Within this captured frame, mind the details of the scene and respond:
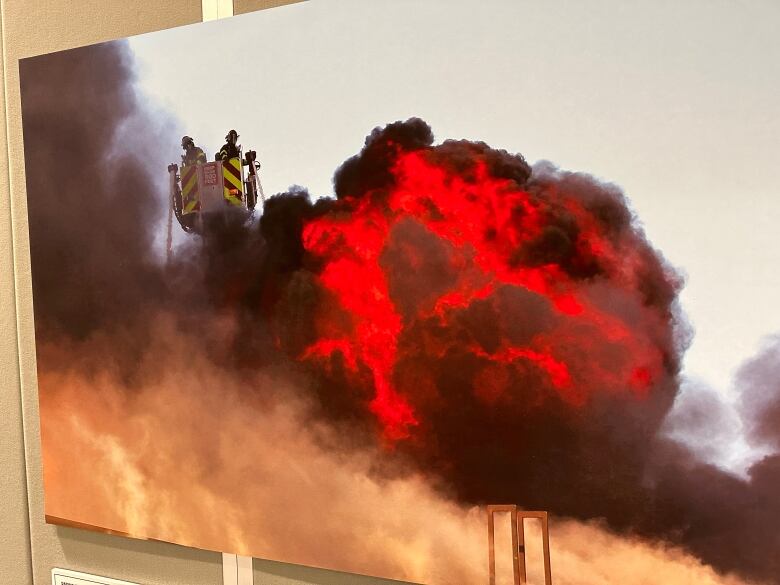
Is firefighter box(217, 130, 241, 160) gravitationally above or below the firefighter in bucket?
above

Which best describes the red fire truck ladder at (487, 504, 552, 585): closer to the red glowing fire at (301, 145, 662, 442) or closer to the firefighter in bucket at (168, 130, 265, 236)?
the red glowing fire at (301, 145, 662, 442)

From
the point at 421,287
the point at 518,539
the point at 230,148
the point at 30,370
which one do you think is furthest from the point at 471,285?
the point at 30,370

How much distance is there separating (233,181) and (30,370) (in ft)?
2.59

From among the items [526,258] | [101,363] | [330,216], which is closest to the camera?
[526,258]

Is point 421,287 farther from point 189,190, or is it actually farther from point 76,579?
point 76,579

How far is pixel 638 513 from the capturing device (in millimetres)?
1334

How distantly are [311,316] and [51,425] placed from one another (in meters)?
0.77

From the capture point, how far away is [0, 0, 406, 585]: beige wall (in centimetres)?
178

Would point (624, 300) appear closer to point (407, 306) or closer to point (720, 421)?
point (720, 421)

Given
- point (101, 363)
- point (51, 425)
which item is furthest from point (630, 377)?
point (51, 425)

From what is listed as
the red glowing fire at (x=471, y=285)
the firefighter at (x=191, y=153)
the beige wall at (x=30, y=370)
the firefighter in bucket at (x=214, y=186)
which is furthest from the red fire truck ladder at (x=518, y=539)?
the firefighter at (x=191, y=153)

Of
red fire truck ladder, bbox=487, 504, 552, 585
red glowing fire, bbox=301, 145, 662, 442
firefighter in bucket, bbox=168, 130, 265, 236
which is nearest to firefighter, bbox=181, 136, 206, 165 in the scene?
firefighter in bucket, bbox=168, 130, 265, 236

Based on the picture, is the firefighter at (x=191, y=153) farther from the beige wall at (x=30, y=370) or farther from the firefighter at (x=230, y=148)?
the beige wall at (x=30, y=370)

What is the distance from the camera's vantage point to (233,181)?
1599mm
